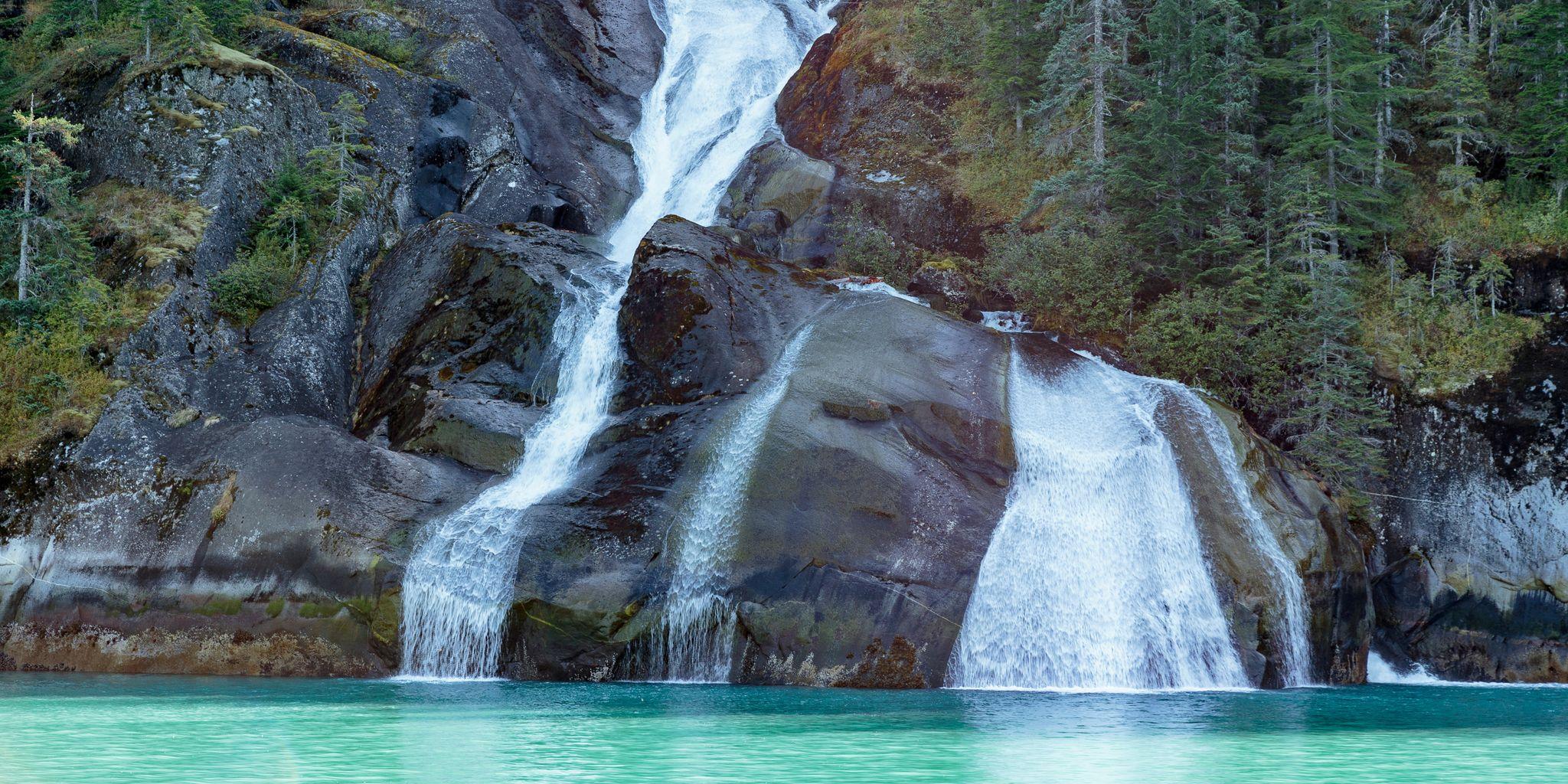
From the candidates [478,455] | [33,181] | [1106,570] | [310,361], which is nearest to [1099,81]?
[1106,570]

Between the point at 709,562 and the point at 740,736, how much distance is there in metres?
7.95

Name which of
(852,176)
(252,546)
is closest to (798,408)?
(252,546)

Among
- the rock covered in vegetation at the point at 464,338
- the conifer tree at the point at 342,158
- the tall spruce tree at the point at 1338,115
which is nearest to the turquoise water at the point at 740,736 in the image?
the rock covered in vegetation at the point at 464,338

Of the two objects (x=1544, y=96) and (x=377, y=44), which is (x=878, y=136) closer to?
(x=377, y=44)

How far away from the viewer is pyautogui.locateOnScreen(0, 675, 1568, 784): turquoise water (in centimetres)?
909

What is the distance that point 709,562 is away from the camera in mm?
19297

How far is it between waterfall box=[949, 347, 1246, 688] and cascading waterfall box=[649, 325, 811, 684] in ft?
13.9

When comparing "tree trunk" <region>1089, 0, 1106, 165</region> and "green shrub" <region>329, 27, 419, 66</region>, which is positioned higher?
"green shrub" <region>329, 27, 419, 66</region>

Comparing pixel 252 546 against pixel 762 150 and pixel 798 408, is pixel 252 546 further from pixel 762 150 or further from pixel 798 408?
pixel 762 150

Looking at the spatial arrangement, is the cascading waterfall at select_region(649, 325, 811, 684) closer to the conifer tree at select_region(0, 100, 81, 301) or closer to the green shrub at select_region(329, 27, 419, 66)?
the conifer tree at select_region(0, 100, 81, 301)

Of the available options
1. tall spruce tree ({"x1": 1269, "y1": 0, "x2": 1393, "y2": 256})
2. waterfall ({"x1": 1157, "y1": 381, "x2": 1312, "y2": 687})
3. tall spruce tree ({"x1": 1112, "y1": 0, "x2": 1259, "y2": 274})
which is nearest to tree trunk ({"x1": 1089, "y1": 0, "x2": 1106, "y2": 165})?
tall spruce tree ({"x1": 1112, "y1": 0, "x2": 1259, "y2": 274})

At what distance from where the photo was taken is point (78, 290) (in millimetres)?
24172

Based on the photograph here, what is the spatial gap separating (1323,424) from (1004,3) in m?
18.0

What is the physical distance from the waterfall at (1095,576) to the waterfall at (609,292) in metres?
8.73
